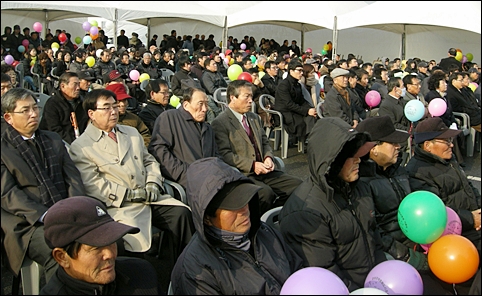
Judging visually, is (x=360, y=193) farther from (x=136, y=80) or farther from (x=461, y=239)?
(x=136, y=80)

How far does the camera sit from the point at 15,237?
2736 mm

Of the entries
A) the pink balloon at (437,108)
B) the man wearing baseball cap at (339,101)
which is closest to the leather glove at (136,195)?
the man wearing baseball cap at (339,101)

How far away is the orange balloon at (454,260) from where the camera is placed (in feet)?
8.54

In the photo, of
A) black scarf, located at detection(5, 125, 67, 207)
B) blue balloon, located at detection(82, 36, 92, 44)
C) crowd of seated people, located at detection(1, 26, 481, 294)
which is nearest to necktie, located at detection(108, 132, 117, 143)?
crowd of seated people, located at detection(1, 26, 481, 294)

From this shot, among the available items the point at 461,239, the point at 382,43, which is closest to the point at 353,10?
the point at 382,43

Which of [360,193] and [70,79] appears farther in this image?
[70,79]

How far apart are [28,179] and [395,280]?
2.11 m

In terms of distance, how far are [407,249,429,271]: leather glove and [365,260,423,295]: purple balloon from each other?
0.56 meters

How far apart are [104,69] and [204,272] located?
990cm

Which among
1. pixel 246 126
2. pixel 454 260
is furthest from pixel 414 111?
pixel 454 260

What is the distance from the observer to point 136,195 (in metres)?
3.43

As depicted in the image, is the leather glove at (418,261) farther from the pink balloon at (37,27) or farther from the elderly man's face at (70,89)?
the pink balloon at (37,27)

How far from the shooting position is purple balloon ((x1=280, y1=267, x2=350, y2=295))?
5.67ft

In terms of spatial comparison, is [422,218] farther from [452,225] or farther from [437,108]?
[437,108]
